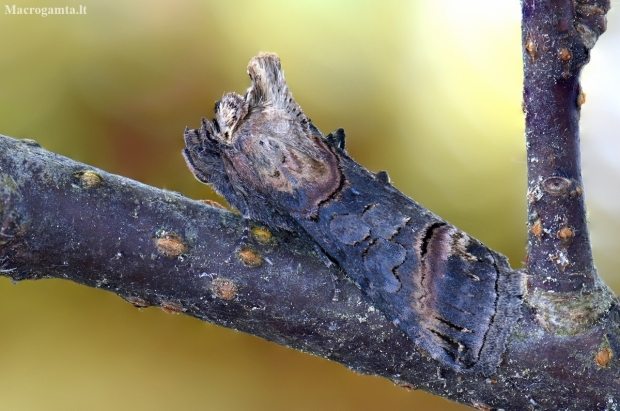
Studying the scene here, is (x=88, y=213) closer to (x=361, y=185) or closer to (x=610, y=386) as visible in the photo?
(x=361, y=185)

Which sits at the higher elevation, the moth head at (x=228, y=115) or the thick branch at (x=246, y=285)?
the moth head at (x=228, y=115)

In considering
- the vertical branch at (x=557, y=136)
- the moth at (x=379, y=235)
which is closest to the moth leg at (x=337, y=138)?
the moth at (x=379, y=235)

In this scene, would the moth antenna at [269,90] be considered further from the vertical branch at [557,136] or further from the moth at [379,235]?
the vertical branch at [557,136]

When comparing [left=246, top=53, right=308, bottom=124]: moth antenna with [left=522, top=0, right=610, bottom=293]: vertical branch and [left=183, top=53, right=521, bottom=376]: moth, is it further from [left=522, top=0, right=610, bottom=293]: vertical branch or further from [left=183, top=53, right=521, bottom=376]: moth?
[left=522, top=0, right=610, bottom=293]: vertical branch

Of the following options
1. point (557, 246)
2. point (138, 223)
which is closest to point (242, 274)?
point (138, 223)

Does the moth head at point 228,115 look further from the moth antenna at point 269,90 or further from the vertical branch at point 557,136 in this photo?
the vertical branch at point 557,136

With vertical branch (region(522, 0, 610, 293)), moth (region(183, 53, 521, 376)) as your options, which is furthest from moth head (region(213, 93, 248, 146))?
vertical branch (region(522, 0, 610, 293))

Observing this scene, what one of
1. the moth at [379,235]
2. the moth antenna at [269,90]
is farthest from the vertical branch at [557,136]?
the moth antenna at [269,90]

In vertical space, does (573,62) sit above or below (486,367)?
above
